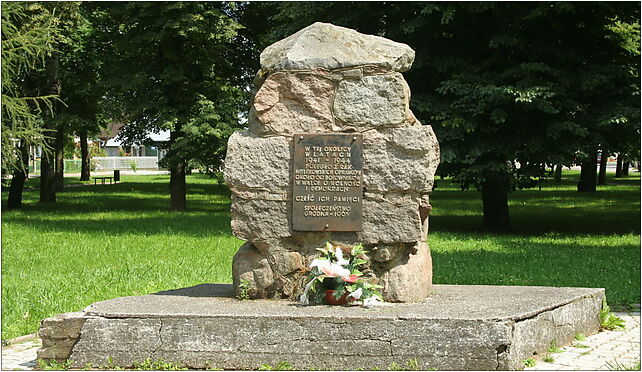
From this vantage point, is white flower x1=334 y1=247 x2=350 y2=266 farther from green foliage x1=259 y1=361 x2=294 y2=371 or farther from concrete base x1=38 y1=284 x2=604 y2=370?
green foliage x1=259 y1=361 x2=294 y2=371

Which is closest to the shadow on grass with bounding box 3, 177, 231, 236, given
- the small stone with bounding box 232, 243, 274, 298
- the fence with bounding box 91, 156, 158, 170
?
the small stone with bounding box 232, 243, 274, 298

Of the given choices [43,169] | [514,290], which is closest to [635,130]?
[514,290]

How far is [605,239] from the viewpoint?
1969cm

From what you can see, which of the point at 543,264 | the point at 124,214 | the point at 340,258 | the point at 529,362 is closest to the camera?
the point at 529,362

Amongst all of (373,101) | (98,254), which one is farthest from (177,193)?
(373,101)

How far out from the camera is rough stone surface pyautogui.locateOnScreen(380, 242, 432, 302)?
8.84 metres

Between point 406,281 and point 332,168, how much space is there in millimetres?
1338

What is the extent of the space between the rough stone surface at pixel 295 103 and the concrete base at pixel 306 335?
1.90 m

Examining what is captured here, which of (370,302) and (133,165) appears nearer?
(370,302)

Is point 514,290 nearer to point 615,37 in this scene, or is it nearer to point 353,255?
point 353,255

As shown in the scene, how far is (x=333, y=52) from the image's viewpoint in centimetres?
902

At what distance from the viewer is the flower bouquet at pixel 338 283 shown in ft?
27.5

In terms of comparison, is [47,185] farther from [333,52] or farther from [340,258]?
[340,258]

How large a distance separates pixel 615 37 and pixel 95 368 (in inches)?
632
